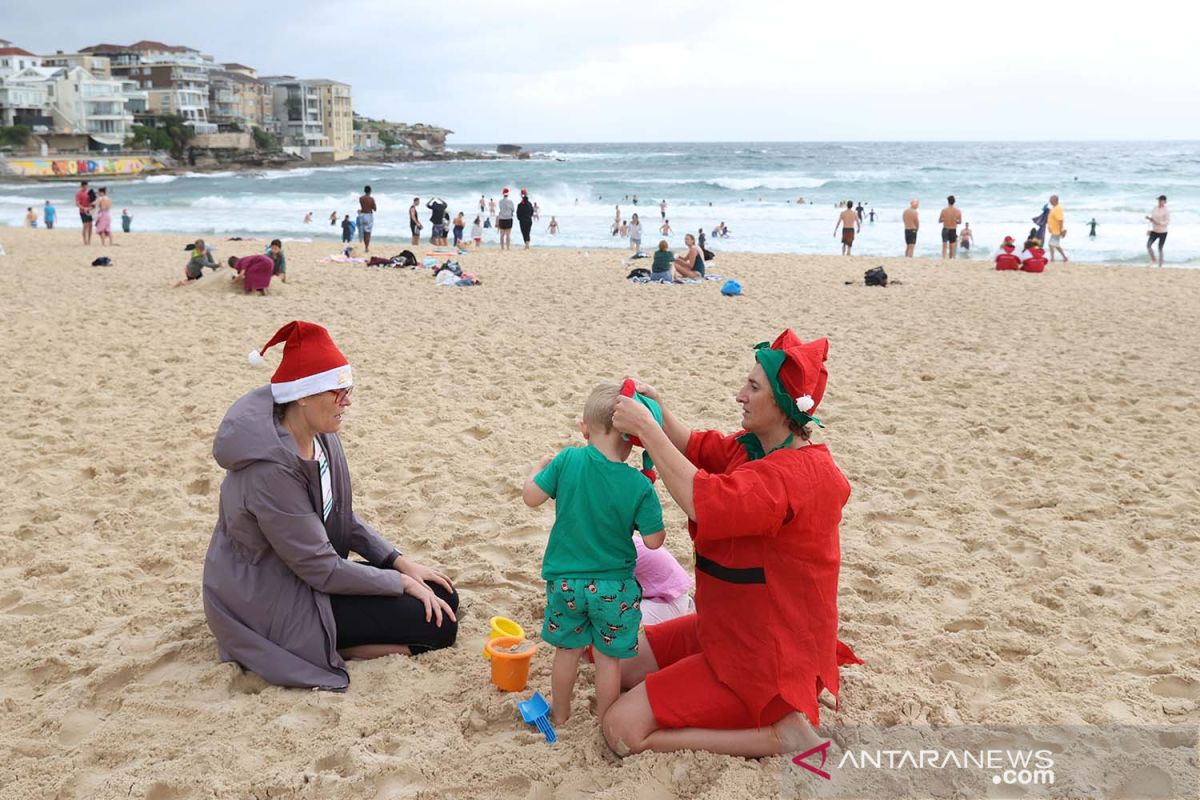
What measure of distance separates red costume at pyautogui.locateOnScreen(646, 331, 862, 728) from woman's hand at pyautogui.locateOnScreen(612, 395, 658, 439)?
206mm

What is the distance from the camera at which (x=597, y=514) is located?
2643 mm

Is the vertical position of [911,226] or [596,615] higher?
[911,226]

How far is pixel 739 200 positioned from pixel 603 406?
37272 mm

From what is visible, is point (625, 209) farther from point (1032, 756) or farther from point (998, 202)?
point (1032, 756)

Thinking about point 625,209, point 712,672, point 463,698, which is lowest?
point 463,698

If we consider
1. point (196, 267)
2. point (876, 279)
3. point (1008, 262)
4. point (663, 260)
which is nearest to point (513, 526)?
point (196, 267)

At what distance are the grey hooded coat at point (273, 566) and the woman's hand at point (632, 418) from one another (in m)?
1.10

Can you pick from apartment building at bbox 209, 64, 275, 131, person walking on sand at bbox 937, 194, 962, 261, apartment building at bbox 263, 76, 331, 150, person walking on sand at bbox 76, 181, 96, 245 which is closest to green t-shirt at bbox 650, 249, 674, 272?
person walking on sand at bbox 937, 194, 962, 261

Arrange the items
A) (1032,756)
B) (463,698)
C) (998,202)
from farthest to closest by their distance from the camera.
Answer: (998,202) < (463,698) < (1032,756)

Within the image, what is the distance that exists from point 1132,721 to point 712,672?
4.45 ft

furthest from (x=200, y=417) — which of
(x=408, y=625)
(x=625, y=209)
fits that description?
(x=625, y=209)

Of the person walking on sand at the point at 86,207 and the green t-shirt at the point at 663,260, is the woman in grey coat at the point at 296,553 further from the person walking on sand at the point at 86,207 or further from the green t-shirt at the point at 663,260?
the person walking on sand at the point at 86,207

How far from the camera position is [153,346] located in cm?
808

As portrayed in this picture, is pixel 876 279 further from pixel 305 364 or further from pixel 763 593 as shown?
pixel 305 364
